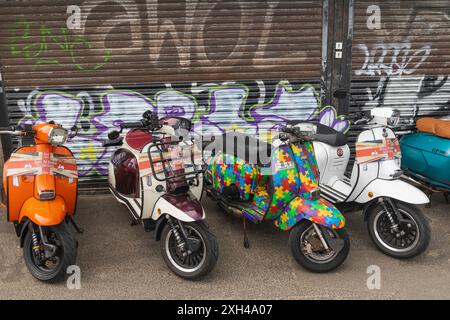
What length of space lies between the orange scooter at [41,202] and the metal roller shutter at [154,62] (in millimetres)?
1586

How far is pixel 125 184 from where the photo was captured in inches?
168

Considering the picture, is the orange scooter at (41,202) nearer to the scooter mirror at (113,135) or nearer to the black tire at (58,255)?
the black tire at (58,255)

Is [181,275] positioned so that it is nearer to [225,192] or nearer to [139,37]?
[225,192]

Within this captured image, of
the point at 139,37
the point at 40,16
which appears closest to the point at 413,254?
the point at 139,37

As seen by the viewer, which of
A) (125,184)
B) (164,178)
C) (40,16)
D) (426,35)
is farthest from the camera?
(426,35)

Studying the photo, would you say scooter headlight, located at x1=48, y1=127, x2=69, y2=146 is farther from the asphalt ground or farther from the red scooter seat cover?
the red scooter seat cover

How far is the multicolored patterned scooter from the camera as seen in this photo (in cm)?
359

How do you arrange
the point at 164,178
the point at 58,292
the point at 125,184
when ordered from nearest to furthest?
the point at 58,292 → the point at 164,178 → the point at 125,184

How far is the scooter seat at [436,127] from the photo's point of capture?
476 cm

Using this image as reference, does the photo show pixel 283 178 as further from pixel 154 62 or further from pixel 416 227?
pixel 154 62

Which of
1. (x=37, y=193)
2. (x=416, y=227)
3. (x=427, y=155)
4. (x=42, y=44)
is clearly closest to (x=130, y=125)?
(x=37, y=193)

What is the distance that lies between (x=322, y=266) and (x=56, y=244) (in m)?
2.29

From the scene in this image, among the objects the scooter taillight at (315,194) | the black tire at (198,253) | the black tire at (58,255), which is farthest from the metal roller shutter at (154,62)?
the black tire at (198,253)

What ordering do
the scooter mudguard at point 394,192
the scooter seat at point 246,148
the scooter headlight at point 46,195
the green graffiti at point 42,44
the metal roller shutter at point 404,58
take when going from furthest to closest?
1. the metal roller shutter at point 404,58
2. the green graffiti at point 42,44
3. the scooter seat at point 246,148
4. the scooter mudguard at point 394,192
5. the scooter headlight at point 46,195
